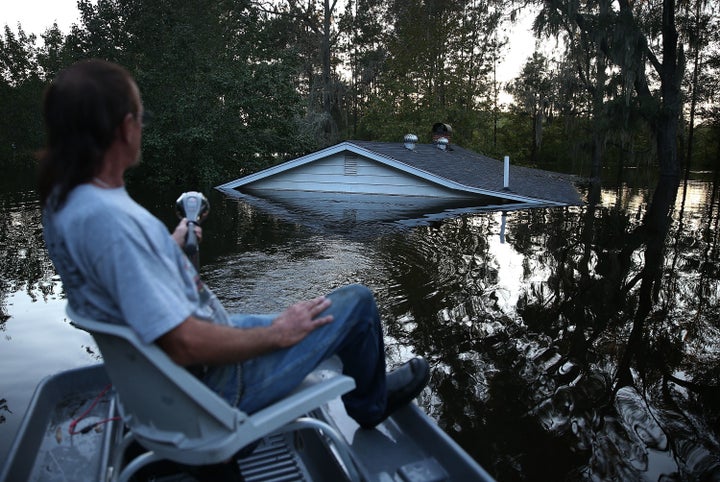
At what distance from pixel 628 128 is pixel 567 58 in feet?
31.3

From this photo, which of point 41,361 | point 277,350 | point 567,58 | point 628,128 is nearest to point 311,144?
point 628,128

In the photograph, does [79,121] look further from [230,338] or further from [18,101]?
[18,101]

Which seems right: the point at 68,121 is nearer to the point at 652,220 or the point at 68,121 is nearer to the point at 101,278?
the point at 101,278

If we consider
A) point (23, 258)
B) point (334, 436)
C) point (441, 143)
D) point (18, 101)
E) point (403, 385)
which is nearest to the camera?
point (334, 436)

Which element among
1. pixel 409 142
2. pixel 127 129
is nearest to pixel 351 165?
pixel 409 142

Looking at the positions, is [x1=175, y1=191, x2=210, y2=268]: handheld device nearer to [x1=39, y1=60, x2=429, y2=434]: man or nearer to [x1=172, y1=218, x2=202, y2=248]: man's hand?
[x1=172, y1=218, x2=202, y2=248]: man's hand

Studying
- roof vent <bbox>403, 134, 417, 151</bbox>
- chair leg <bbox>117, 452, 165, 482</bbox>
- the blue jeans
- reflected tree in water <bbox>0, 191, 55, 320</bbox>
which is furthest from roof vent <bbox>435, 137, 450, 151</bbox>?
chair leg <bbox>117, 452, 165, 482</bbox>

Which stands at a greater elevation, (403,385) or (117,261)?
(117,261)

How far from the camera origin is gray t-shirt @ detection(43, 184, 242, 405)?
1.46 m

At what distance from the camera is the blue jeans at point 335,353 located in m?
1.94

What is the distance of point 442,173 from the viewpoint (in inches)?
690

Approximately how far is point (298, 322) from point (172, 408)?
0.48m

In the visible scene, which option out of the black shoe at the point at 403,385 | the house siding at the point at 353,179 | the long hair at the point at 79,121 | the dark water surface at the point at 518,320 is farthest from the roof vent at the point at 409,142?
the long hair at the point at 79,121

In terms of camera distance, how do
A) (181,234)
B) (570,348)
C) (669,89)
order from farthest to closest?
(669,89) → (570,348) → (181,234)
